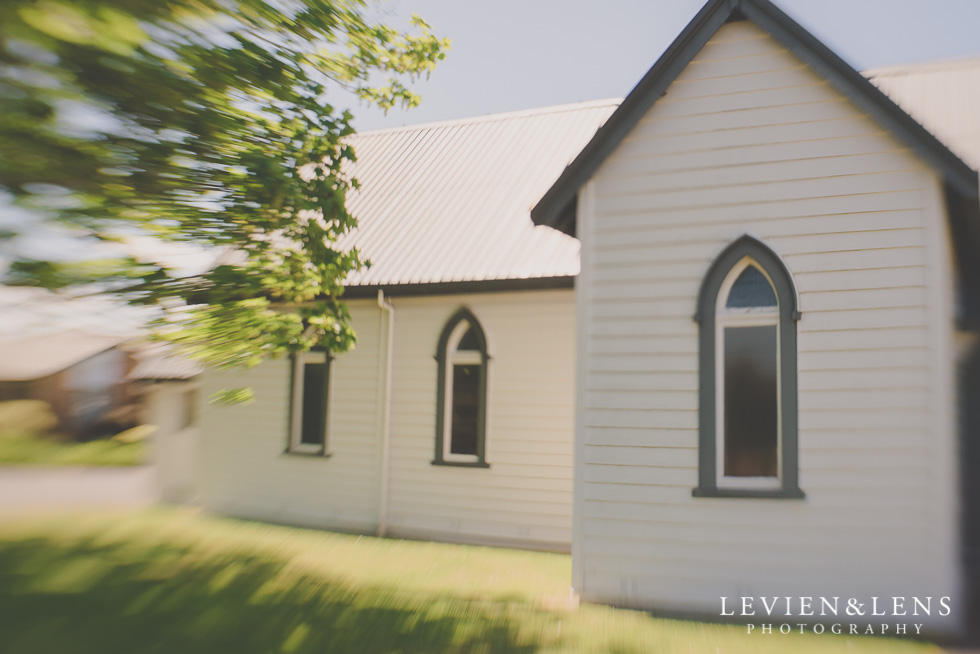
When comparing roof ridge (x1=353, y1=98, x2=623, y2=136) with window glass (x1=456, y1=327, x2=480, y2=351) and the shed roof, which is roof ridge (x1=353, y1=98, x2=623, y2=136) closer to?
window glass (x1=456, y1=327, x2=480, y2=351)

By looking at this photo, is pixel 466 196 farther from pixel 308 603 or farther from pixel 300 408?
pixel 308 603

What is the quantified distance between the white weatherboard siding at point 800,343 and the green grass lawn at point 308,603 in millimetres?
744

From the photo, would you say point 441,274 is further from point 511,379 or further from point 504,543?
point 504,543

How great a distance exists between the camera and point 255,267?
26.3 feet

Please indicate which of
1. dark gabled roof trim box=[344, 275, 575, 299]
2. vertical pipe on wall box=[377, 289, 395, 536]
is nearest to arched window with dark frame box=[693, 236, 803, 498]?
dark gabled roof trim box=[344, 275, 575, 299]

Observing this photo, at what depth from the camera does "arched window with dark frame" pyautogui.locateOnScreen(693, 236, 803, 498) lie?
6953mm

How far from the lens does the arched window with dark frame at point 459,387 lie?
36.9 ft

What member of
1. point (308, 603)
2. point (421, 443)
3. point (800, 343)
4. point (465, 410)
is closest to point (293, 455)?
point (421, 443)

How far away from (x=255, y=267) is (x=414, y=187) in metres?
6.93

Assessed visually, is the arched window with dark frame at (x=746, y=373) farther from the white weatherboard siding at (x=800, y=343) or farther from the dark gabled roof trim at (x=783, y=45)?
the dark gabled roof trim at (x=783, y=45)

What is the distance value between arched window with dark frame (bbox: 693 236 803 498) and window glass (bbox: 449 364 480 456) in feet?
16.1

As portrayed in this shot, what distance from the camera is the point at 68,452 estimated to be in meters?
26.5

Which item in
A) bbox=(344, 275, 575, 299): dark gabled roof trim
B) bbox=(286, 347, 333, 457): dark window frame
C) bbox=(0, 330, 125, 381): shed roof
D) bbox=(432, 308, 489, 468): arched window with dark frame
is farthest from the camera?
bbox=(0, 330, 125, 381): shed roof

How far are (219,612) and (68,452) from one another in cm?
2395
